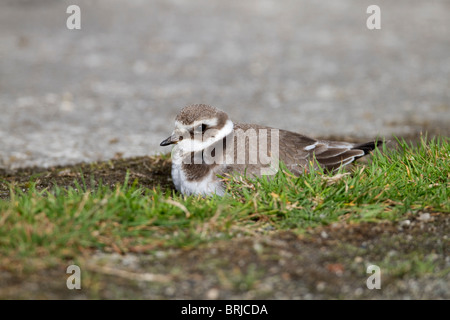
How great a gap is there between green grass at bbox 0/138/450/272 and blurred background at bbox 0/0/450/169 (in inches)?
130

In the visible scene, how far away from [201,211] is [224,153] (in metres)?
1.28

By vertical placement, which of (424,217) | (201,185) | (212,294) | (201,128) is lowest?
(212,294)

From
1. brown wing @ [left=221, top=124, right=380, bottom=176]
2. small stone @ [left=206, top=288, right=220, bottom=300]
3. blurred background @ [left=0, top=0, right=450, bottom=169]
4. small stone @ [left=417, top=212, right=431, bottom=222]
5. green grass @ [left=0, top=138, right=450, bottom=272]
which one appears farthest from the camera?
blurred background @ [left=0, top=0, right=450, bottom=169]

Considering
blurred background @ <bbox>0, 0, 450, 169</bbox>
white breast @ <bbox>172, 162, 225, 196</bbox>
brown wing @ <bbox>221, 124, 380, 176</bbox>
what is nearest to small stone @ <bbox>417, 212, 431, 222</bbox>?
brown wing @ <bbox>221, 124, 380, 176</bbox>

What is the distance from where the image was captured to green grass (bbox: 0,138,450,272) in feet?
13.5

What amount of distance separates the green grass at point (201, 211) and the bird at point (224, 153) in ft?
0.78

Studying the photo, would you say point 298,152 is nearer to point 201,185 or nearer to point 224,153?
point 224,153

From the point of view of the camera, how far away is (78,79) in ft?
40.5

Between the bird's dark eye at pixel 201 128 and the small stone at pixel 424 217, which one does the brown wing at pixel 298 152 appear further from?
the small stone at pixel 424 217

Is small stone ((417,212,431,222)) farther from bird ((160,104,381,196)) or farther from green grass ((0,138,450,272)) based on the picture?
bird ((160,104,381,196))

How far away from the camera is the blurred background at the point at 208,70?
9484mm

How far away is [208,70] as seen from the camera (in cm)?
1286

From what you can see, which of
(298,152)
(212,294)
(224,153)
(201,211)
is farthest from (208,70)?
(212,294)
